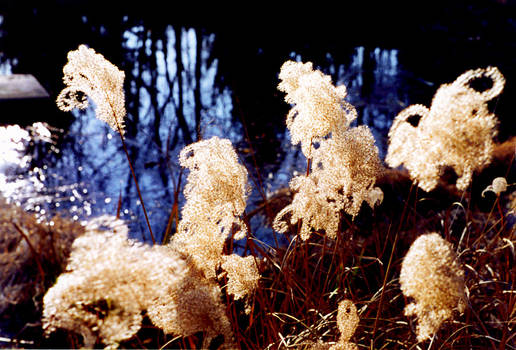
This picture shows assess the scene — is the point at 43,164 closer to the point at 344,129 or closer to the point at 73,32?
the point at 344,129

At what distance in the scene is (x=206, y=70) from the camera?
22.5ft

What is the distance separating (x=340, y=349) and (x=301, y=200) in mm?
301

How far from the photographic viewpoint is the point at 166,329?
748mm

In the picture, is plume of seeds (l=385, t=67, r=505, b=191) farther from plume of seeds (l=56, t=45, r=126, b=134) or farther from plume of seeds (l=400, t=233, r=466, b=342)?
plume of seeds (l=56, t=45, r=126, b=134)

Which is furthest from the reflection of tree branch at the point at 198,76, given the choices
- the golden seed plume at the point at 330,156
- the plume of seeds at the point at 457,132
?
the plume of seeds at the point at 457,132

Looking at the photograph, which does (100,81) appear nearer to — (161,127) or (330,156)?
(330,156)

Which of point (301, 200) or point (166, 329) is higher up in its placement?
point (301, 200)

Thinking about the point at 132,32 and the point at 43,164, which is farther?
the point at 132,32

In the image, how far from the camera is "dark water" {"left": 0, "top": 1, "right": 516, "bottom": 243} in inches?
165

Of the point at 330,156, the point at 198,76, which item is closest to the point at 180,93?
the point at 198,76

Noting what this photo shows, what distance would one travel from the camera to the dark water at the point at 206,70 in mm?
4188

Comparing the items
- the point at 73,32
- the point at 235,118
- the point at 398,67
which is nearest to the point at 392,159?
the point at 235,118

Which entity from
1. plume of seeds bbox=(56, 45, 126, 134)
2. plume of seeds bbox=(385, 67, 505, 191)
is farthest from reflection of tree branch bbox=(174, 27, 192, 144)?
plume of seeds bbox=(385, 67, 505, 191)

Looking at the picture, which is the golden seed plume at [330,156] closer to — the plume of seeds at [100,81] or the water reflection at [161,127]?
the plume of seeds at [100,81]
